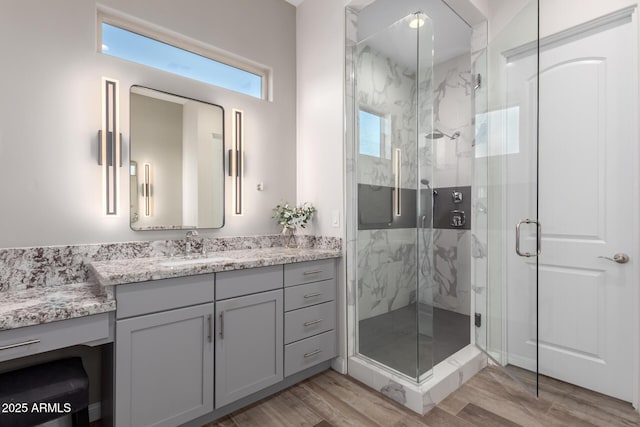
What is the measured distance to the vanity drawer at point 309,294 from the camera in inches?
84.7

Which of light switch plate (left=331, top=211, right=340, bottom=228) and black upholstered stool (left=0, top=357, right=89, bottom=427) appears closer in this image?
black upholstered stool (left=0, top=357, right=89, bottom=427)

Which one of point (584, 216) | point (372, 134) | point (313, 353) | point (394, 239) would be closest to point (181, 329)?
point (313, 353)

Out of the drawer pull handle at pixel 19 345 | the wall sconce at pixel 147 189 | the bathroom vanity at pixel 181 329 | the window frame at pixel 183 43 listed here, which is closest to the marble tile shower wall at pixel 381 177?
the bathroom vanity at pixel 181 329

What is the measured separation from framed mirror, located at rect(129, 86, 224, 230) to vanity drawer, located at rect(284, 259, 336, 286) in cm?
73

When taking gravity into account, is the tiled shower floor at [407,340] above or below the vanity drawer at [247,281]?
below

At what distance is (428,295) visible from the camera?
6.97 ft

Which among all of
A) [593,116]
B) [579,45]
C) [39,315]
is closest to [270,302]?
[39,315]

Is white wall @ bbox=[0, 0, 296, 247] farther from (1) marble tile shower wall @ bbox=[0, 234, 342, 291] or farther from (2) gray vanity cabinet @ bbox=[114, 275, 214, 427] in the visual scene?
(2) gray vanity cabinet @ bbox=[114, 275, 214, 427]

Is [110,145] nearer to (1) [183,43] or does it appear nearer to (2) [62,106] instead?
(2) [62,106]

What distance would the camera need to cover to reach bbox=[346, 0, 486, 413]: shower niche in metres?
2.10

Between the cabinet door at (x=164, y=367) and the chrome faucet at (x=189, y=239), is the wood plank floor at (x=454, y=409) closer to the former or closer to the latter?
the cabinet door at (x=164, y=367)

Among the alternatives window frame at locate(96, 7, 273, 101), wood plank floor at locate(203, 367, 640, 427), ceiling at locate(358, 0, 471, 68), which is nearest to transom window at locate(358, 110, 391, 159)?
ceiling at locate(358, 0, 471, 68)

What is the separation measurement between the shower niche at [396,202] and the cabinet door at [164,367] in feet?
3.64

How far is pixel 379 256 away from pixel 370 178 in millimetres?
629
